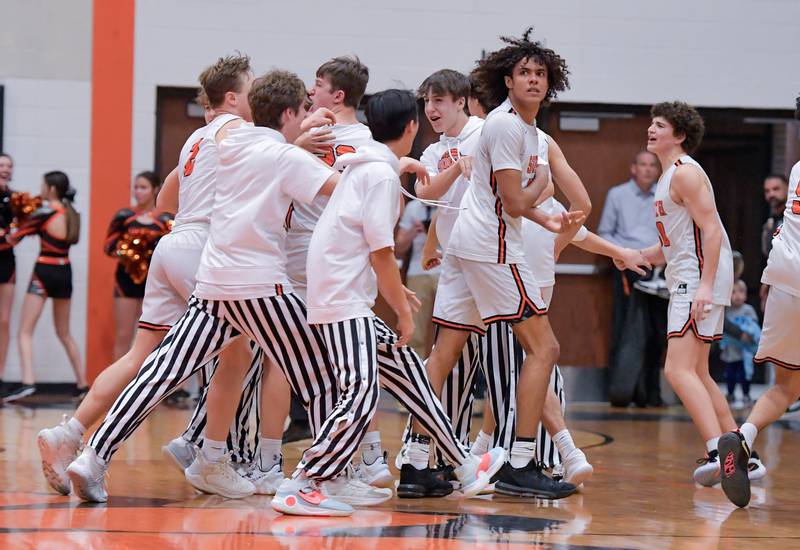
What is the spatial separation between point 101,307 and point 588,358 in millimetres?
3902

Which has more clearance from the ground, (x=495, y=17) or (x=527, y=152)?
(x=495, y=17)

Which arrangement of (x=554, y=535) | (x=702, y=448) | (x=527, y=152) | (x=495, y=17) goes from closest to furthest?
1. (x=554, y=535)
2. (x=527, y=152)
3. (x=702, y=448)
4. (x=495, y=17)

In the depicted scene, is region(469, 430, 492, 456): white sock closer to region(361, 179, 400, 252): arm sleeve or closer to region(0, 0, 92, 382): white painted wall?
region(361, 179, 400, 252): arm sleeve

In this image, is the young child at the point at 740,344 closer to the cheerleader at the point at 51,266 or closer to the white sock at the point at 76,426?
the cheerleader at the point at 51,266

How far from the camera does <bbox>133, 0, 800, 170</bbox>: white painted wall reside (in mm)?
9570

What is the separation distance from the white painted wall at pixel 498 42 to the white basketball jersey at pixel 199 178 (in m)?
4.61

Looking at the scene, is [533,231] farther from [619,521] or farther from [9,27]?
[9,27]

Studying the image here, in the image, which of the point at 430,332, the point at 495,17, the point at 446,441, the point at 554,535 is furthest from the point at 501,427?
the point at 495,17

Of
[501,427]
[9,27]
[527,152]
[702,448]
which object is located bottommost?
[702,448]

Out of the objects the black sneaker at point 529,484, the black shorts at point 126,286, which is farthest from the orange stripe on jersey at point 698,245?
the black shorts at point 126,286

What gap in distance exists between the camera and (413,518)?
425cm

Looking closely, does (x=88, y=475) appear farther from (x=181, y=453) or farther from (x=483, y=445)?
(x=483, y=445)

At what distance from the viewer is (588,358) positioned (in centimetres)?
1009

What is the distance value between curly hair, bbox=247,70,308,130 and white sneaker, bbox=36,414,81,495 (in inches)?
53.8
